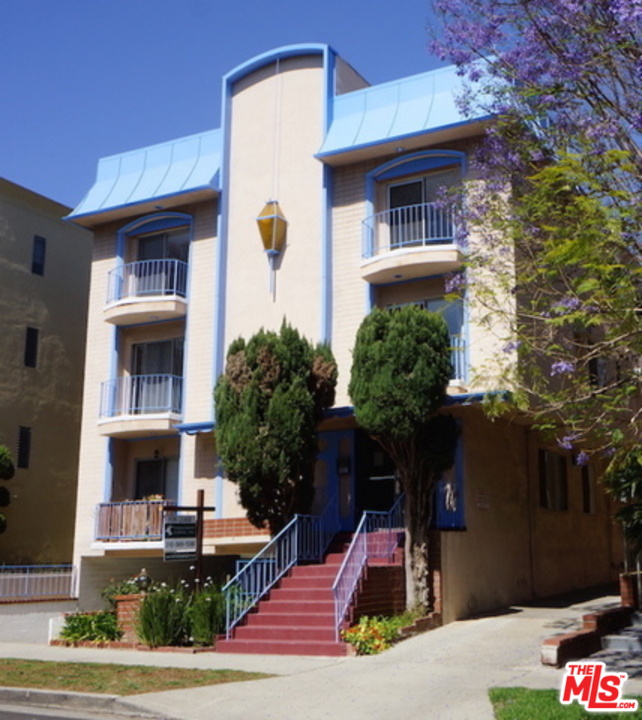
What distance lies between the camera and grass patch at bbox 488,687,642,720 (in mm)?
9200

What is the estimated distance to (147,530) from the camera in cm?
2239

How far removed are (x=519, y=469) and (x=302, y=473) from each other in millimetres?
5383

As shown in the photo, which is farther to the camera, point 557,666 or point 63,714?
point 557,666

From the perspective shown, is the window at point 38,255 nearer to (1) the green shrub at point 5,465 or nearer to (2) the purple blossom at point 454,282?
(1) the green shrub at point 5,465

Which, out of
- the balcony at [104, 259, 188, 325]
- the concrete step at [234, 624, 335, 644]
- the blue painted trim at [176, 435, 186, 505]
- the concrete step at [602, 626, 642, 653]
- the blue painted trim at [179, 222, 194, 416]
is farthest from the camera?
the balcony at [104, 259, 188, 325]

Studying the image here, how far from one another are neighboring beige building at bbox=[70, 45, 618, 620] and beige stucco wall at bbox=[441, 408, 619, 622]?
6cm

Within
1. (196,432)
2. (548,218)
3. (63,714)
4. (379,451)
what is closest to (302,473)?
(379,451)

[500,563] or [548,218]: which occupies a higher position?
[548,218]

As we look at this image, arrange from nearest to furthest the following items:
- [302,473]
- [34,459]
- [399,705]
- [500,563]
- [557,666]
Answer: [399,705]
[557,666]
[302,473]
[500,563]
[34,459]

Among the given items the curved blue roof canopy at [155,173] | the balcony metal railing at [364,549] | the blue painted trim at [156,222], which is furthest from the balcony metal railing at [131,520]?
the curved blue roof canopy at [155,173]

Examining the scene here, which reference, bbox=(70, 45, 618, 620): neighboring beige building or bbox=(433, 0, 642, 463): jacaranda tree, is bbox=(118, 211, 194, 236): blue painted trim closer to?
bbox=(70, 45, 618, 620): neighboring beige building

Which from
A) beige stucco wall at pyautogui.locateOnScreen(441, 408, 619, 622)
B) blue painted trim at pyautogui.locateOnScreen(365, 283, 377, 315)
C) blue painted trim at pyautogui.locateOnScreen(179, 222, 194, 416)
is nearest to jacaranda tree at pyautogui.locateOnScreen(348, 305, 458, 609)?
beige stucco wall at pyautogui.locateOnScreen(441, 408, 619, 622)

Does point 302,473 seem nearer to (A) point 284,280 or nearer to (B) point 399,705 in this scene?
(A) point 284,280

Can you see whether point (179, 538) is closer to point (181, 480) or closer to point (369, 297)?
point (181, 480)
